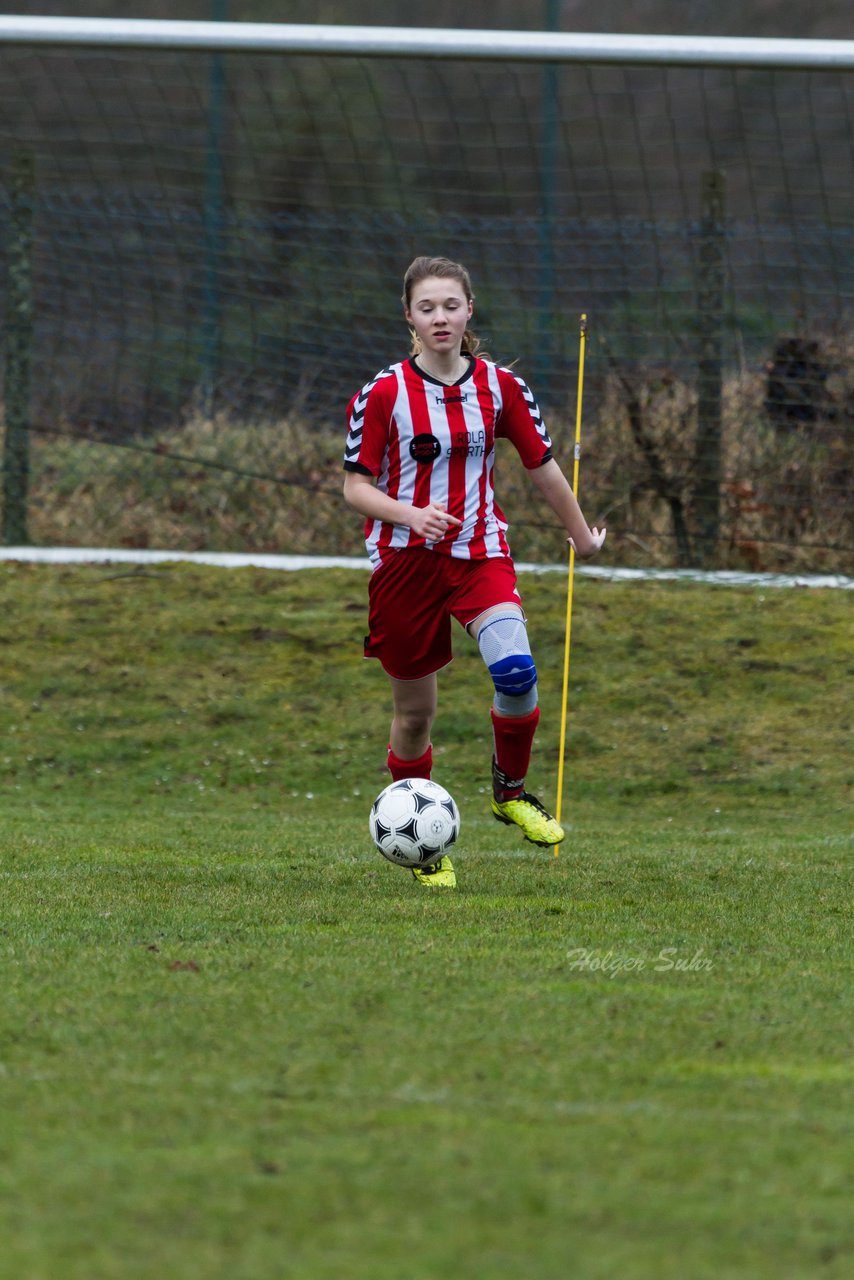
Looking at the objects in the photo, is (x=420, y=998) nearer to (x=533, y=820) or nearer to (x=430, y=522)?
(x=430, y=522)

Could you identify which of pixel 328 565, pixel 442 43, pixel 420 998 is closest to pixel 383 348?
pixel 328 565

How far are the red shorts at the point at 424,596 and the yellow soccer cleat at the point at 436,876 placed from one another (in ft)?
2.49

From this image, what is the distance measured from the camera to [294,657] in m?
10.3

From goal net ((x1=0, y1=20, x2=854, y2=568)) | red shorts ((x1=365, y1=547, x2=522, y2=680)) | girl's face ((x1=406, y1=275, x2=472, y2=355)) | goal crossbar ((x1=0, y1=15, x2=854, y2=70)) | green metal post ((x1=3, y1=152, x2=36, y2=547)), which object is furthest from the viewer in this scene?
green metal post ((x1=3, y1=152, x2=36, y2=547))

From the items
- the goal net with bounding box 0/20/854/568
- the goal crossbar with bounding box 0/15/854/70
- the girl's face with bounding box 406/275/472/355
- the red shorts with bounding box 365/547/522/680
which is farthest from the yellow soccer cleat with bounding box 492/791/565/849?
the goal net with bounding box 0/20/854/568

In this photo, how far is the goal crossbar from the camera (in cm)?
1012

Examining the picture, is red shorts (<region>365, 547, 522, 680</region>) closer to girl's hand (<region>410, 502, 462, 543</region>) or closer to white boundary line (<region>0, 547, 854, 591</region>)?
girl's hand (<region>410, 502, 462, 543</region>)

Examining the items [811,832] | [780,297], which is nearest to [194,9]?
[780,297]

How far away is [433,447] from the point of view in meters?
6.03

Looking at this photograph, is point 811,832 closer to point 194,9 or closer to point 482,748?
point 482,748

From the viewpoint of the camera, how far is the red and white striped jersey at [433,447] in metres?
6.01

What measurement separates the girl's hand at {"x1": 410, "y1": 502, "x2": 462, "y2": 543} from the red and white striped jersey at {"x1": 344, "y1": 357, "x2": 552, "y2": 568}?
327 mm

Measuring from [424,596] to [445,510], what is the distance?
0.31 metres

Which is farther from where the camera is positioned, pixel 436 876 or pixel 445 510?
pixel 445 510
